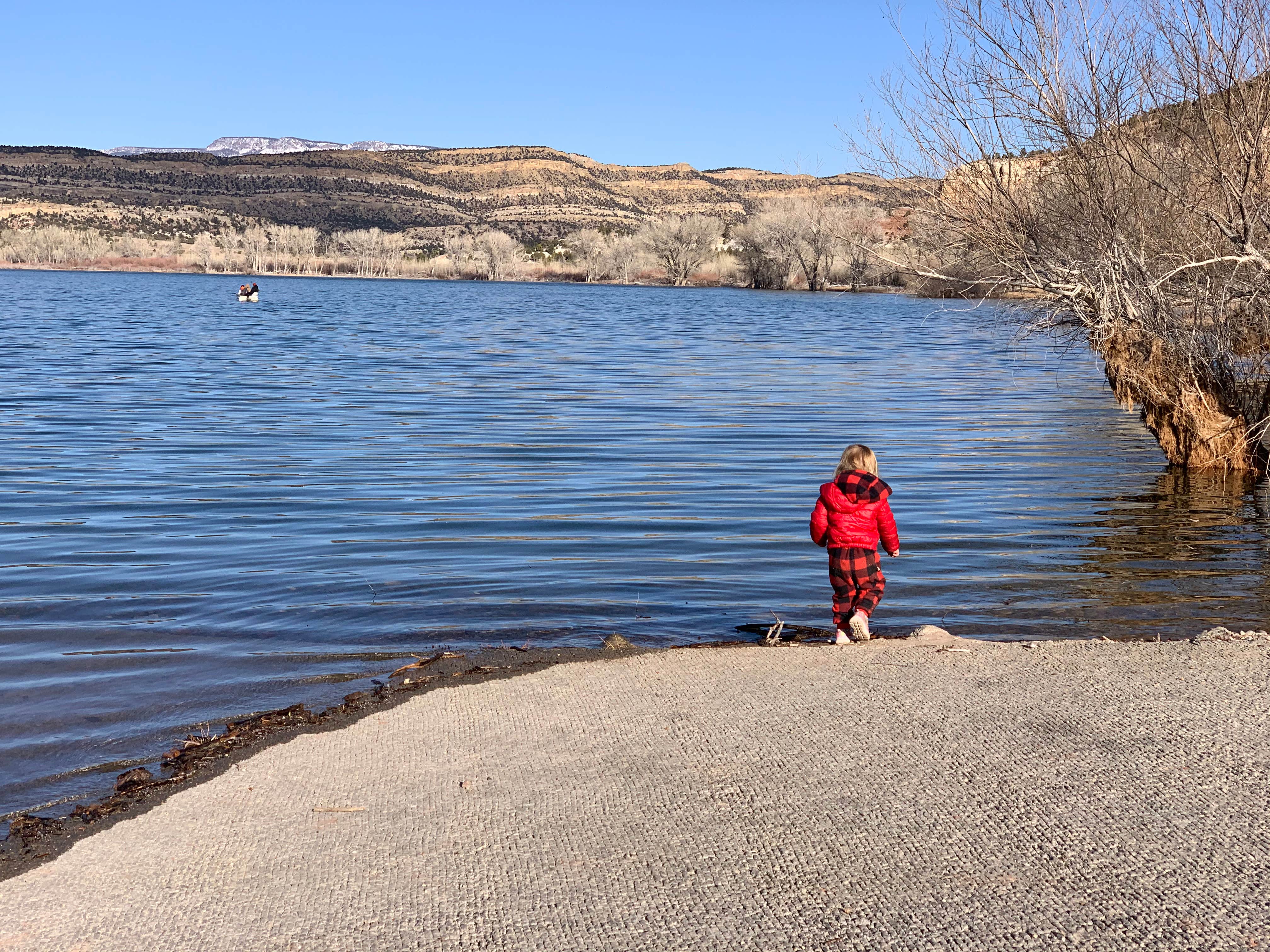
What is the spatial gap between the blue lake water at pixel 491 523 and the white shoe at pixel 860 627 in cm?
98

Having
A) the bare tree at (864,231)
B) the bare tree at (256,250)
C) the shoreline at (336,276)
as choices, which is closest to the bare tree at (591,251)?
the shoreline at (336,276)

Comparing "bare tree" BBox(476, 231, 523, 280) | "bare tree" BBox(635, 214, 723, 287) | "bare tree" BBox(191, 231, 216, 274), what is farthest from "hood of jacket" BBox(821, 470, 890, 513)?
"bare tree" BBox(191, 231, 216, 274)

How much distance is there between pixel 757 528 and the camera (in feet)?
35.3

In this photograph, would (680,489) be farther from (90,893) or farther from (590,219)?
(590,219)

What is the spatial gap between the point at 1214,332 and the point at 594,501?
6516mm

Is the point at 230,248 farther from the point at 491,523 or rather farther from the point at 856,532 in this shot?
the point at 856,532

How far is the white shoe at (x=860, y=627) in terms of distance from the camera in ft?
21.4

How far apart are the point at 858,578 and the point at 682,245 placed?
329 ft

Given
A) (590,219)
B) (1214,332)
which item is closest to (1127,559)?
(1214,332)

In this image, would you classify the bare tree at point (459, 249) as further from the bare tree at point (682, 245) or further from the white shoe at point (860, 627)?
the white shoe at point (860, 627)

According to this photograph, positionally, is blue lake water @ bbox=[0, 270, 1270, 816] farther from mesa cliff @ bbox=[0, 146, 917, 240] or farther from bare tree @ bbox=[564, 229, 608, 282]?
mesa cliff @ bbox=[0, 146, 917, 240]

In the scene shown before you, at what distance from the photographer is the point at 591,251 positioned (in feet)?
369

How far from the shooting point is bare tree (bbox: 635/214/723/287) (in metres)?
105

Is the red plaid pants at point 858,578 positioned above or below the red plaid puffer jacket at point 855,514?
below
